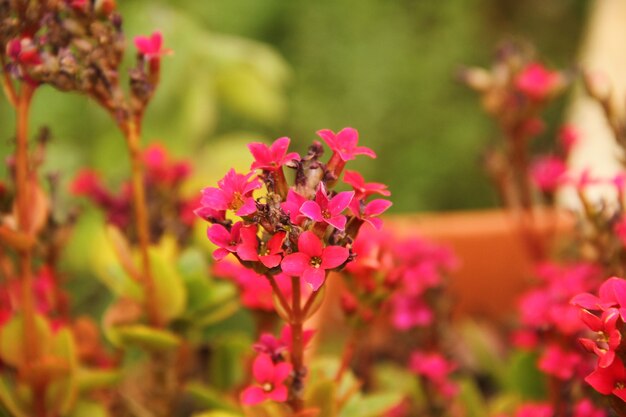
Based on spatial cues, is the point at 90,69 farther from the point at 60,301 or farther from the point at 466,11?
the point at 466,11

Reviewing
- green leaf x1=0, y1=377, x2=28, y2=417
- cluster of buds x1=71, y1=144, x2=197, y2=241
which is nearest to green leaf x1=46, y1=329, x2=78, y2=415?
green leaf x1=0, y1=377, x2=28, y2=417

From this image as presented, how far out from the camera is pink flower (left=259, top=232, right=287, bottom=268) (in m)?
0.40

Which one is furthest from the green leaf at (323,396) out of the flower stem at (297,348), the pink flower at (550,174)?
the pink flower at (550,174)

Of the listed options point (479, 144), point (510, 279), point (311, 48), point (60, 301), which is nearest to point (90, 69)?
point (60, 301)

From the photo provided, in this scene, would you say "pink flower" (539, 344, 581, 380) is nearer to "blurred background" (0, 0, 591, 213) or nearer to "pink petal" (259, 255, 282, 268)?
"pink petal" (259, 255, 282, 268)

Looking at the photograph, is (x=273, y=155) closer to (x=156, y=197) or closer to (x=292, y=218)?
(x=292, y=218)

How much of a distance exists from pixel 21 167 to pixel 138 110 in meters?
0.10

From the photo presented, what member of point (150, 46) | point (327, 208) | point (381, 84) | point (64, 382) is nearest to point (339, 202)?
point (327, 208)

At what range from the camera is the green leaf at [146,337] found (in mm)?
574

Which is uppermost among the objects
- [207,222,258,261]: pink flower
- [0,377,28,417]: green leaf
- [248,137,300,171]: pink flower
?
[248,137,300,171]: pink flower

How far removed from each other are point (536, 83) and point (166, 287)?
49cm

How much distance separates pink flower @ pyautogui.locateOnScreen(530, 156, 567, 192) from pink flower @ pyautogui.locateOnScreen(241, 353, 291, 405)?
469 mm

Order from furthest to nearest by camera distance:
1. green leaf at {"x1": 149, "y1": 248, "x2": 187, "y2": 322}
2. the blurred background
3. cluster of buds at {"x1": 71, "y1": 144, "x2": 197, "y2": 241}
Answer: the blurred background → cluster of buds at {"x1": 71, "y1": 144, "x2": 197, "y2": 241} → green leaf at {"x1": 149, "y1": 248, "x2": 187, "y2": 322}

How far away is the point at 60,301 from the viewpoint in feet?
2.41
